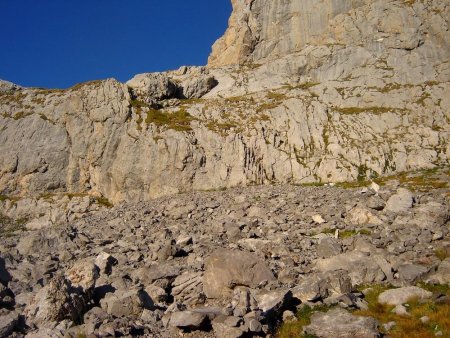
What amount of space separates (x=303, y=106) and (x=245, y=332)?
56.9 meters

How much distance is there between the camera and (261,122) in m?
63.9

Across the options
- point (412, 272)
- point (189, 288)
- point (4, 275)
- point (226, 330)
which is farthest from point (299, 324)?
point (4, 275)

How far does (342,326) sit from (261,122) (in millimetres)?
50872

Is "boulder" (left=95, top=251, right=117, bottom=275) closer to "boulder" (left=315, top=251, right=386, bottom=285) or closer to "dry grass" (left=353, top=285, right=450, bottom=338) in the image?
"boulder" (left=315, top=251, right=386, bottom=285)

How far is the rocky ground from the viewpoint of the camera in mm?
15414

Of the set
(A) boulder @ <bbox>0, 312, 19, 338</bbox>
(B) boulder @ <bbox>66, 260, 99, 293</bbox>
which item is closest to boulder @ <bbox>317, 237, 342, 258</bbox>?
(B) boulder @ <bbox>66, 260, 99, 293</bbox>

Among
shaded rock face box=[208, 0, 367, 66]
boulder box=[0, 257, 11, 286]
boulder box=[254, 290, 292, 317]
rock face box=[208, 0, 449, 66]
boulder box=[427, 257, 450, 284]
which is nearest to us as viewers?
boulder box=[254, 290, 292, 317]

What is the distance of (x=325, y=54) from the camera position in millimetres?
85312

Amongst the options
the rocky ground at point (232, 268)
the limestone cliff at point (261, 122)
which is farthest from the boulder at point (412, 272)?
the limestone cliff at point (261, 122)

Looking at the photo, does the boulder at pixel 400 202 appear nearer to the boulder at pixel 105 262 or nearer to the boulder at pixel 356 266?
the boulder at pixel 356 266

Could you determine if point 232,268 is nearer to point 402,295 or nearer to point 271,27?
point 402,295

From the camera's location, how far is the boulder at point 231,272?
1897 cm

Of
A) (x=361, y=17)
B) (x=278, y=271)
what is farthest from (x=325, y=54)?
(x=278, y=271)

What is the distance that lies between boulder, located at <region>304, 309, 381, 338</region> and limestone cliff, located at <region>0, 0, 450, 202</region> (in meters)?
39.2
